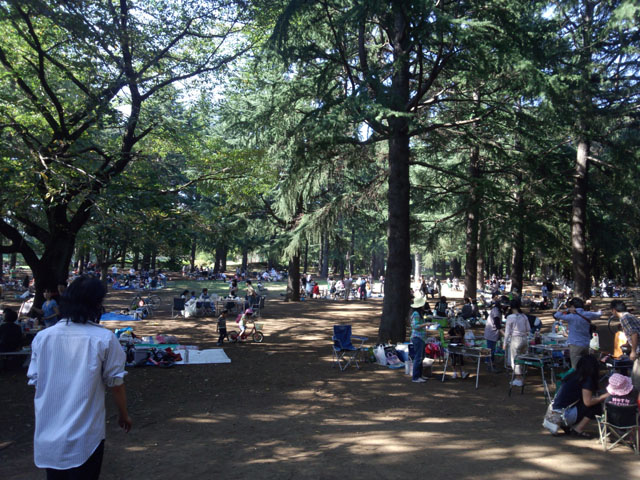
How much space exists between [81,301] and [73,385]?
0.44 metres

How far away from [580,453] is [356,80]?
31.5 ft

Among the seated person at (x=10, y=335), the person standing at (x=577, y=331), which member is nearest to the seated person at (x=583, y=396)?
the person standing at (x=577, y=331)

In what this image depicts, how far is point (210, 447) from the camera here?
5.50 m

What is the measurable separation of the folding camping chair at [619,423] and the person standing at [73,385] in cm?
538

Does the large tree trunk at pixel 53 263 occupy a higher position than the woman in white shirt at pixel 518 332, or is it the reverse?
the large tree trunk at pixel 53 263

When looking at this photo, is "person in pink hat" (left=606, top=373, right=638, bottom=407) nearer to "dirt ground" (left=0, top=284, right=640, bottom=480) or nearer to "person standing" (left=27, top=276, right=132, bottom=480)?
"dirt ground" (left=0, top=284, right=640, bottom=480)

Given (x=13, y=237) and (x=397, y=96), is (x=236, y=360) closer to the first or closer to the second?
(x=13, y=237)

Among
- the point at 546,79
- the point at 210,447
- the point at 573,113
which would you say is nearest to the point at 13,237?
the point at 210,447

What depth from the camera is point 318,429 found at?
6180 mm

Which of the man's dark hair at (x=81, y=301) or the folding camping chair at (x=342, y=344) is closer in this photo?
the man's dark hair at (x=81, y=301)

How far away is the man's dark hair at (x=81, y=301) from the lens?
2531mm

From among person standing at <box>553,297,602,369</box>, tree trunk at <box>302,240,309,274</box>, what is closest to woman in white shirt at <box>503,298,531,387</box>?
person standing at <box>553,297,602,369</box>

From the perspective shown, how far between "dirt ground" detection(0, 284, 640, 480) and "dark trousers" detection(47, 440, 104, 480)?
7.75 ft

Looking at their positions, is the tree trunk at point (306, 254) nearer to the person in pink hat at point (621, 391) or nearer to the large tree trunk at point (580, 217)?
the large tree trunk at point (580, 217)
